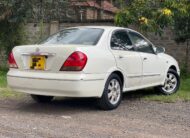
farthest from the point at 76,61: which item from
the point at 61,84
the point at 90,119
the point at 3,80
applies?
the point at 3,80

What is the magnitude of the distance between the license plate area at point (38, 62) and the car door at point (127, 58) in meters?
1.32

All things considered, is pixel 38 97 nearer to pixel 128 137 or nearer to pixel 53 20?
pixel 128 137

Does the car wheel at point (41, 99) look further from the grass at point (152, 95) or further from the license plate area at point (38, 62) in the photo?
the license plate area at point (38, 62)

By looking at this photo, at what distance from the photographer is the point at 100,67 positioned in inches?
315

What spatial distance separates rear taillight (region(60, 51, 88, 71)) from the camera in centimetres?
770

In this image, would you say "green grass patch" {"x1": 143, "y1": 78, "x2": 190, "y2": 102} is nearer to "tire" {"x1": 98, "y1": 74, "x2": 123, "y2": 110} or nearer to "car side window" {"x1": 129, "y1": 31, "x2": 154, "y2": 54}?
"car side window" {"x1": 129, "y1": 31, "x2": 154, "y2": 54}

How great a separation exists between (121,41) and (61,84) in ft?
A: 6.08

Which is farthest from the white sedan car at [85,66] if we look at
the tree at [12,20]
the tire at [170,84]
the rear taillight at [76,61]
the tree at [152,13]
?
A: the tree at [12,20]

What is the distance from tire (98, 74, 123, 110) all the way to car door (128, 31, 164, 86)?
38.1 inches

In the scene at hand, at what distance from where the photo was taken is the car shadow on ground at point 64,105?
8.41 m

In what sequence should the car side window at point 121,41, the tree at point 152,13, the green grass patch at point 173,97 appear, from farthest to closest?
the tree at point 152,13 < the green grass patch at point 173,97 < the car side window at point 121,41

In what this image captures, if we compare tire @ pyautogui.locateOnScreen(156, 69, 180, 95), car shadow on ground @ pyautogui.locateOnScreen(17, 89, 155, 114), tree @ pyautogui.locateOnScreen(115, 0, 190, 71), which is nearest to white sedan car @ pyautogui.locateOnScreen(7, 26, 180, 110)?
car shadow on ground @ pyautogui.locateOnScreen(17, 89, 155, 114)

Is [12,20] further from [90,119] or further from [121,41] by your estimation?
[90,119]

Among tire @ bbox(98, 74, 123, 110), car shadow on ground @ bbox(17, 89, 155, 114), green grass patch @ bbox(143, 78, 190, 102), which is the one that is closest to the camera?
tire @ bbox(98, 74, 123, 110)
